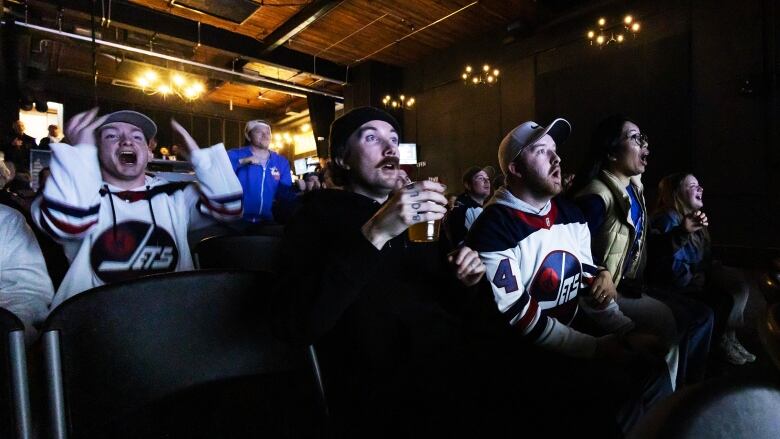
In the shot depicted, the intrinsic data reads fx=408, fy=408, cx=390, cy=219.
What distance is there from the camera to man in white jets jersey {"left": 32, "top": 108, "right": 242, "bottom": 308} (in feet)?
4.78

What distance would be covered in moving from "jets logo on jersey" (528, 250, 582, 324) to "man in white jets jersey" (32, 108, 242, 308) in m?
1.36

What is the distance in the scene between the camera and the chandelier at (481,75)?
7.87m

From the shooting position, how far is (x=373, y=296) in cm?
108

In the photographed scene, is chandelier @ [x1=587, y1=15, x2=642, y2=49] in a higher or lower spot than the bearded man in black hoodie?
higher

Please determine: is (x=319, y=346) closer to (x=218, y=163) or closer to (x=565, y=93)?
(x=218, y=163)

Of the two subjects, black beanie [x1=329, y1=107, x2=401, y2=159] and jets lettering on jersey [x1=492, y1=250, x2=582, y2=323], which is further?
jets lettering on jersey [x1=492, y1=250, x2=582, y2=323]

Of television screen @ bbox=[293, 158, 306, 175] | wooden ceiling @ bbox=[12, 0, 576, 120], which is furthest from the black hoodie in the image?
television screen @ bbox=[293, 158, 306, 175]

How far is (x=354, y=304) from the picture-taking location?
3.51 feet

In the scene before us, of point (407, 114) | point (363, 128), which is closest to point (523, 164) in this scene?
point (363, 128)

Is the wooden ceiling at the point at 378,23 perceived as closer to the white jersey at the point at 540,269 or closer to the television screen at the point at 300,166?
the television screen at the point at 300,166

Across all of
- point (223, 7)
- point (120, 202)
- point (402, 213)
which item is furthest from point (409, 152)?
point (402, 213)

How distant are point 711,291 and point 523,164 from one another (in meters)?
1.77

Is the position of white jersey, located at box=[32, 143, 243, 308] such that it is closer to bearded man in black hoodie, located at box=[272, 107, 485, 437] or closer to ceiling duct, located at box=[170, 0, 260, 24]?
bearded man in black hoodie, located at box=[272, 107, 485, 437]

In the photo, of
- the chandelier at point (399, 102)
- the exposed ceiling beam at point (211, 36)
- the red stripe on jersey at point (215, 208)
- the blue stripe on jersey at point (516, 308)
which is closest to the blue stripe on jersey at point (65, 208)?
the red stripe on jersey at point (215, 208)
